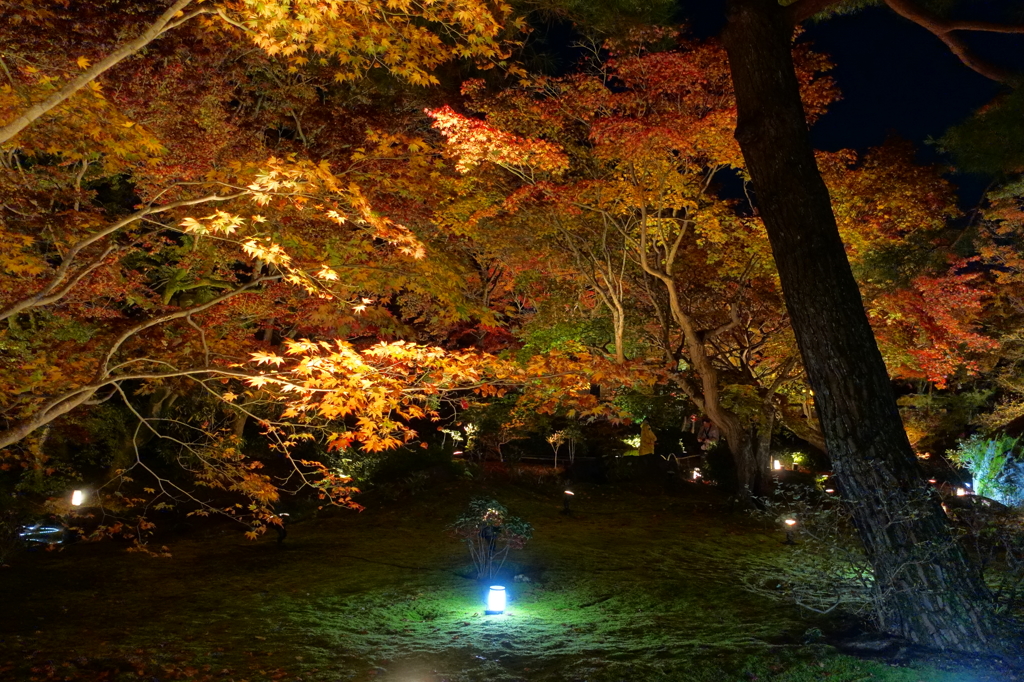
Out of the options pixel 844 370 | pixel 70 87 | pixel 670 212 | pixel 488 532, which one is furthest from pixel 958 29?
pixel 70 87

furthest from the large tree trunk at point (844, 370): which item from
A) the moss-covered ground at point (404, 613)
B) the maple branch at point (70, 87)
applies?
the maple branch at point (70, 87)

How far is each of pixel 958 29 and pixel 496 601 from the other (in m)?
6.88

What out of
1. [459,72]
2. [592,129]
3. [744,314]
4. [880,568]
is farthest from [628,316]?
[880,568]

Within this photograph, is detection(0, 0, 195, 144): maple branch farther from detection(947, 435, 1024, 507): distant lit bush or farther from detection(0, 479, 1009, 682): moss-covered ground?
detection(947, 435, 1024, 507): distant lit bush

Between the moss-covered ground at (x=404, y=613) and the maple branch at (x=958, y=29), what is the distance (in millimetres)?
5204

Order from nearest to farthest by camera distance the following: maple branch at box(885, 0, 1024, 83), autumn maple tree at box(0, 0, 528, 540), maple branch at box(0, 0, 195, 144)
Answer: maple branch at box(0, 0, 195, 144), autumn maple tree at box(0, 0, 528, 540), maple branch at box(885, 0, 1024, 83)

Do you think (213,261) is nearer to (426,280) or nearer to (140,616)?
(426,280)

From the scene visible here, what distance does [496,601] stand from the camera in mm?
6953

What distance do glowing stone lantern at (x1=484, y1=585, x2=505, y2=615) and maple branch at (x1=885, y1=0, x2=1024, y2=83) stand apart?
667 centimetres

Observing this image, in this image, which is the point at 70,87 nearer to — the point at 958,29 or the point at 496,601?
the point at 496,601

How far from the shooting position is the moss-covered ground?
5.09 m

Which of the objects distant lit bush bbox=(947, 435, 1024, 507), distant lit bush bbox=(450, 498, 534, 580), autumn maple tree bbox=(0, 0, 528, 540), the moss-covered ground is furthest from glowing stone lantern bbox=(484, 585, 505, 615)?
distant lit bush bbox=(947, 435, 1024, 507)

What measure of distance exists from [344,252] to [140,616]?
16.4ft

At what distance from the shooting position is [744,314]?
540 inches
